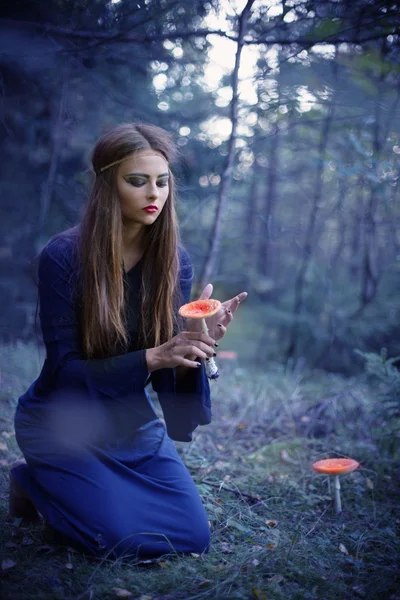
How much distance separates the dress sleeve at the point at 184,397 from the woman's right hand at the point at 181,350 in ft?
1.63

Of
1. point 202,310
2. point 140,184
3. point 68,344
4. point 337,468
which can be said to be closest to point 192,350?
point 202,310

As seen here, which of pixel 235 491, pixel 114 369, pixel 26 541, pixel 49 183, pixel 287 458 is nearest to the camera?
pixel 114 369

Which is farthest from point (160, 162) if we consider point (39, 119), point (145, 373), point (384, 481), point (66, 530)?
point (39, 119)

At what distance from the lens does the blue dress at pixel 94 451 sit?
234 cm

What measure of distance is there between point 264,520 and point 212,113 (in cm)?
441

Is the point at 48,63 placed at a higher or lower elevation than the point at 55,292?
higher

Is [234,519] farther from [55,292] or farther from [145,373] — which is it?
[55,292]

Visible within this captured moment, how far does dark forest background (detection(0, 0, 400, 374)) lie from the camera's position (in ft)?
11.9

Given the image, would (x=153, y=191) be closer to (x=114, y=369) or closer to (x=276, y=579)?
(x=114, y=369)

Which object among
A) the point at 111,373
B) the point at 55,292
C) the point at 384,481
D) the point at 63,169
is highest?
the point at 63,169

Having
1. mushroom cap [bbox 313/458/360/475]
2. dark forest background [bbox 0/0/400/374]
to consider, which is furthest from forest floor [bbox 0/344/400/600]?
dark forest background [bbox 0/0/400/374]

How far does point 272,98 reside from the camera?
4055 millimetres

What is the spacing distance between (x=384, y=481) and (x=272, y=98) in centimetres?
306

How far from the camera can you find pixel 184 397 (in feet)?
9.26
